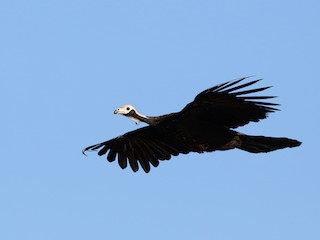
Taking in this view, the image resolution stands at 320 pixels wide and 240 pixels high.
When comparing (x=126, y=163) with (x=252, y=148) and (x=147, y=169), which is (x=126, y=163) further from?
(x=252, y=148)

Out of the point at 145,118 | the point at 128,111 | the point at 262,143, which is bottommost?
the point at 262,143

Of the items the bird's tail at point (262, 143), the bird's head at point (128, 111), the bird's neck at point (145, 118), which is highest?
the bird's head at point (128, 111)

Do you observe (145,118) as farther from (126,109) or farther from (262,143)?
(262,143)

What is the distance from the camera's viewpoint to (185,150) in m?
14.0

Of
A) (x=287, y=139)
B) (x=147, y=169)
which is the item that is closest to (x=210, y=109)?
(x=287, y=139)

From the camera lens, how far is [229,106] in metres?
12.4

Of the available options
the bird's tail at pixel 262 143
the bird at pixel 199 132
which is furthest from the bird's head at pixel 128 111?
the bird's tail at pixel 262 143

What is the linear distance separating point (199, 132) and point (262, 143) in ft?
3.51

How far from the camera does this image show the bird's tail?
1298cm

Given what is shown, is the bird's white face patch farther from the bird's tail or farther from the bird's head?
the bird's tail

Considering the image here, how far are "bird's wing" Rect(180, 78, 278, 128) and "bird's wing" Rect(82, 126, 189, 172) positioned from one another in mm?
1450

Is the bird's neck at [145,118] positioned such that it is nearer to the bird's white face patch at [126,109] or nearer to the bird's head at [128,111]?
the bird's head at [128,111]

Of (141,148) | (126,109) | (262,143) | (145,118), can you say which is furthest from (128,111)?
(262,143)

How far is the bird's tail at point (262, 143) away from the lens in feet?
42.6
